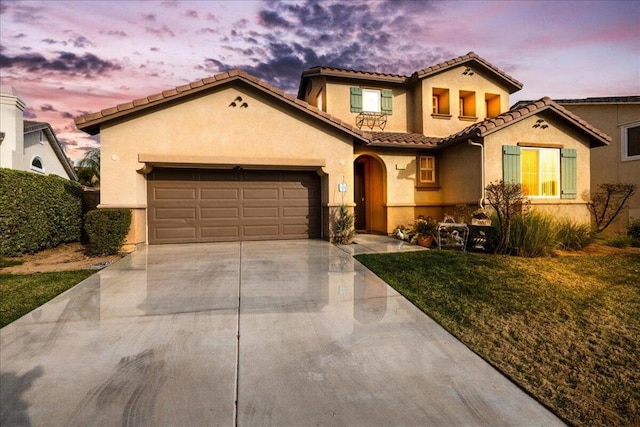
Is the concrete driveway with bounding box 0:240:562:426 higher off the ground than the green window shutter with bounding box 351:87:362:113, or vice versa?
the green window shutter with bounding box 351:87:362:113

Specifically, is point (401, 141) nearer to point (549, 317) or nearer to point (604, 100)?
point (549, 317)

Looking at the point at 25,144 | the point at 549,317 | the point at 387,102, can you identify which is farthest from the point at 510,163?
the point at 25,144

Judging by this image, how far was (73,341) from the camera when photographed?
331 centimetres

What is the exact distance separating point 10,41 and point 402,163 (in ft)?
42.3

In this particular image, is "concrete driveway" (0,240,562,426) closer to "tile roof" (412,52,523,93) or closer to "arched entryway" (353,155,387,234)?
"arched entryway" (353,155,387,234)

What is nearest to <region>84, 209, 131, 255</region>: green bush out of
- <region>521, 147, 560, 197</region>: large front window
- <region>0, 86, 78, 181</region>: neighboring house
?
<region>0, 86, 78, 181</region>: neighboring house

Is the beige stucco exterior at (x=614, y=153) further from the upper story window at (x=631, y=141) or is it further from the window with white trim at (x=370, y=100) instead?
the window with white trim at (x=370, y=100)

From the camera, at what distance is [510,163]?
10312 millimetres

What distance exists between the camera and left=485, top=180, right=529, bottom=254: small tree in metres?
7.82

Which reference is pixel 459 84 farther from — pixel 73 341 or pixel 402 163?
pixel 73 341

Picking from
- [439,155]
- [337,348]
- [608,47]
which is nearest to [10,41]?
[337,348]

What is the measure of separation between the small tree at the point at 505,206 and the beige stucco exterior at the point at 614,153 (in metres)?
7.82

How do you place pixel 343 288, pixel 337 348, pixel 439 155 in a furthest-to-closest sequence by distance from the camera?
pixel 439 155 < pixel 343 288 < pixel 337 348

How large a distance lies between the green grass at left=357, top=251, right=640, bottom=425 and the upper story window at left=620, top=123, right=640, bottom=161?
29.1 ft
